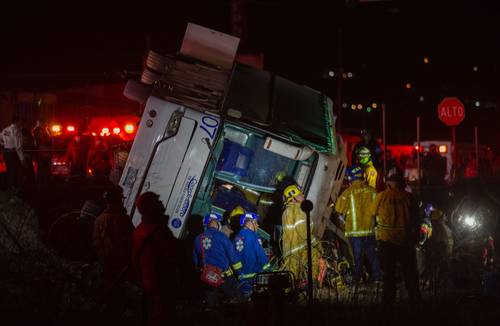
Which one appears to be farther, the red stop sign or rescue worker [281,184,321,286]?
the red stop sign

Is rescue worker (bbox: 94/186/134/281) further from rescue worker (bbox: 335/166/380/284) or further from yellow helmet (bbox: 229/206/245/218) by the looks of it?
rescue worker (bbox: 335/166/380/284)

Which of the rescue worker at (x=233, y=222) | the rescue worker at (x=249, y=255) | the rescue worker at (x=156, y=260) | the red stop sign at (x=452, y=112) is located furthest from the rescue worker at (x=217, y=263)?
the red stop sign at (x=452, y=112)

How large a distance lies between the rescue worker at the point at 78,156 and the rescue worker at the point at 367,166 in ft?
23.0

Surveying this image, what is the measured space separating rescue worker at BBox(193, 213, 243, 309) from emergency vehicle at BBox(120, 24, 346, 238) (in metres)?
0.35

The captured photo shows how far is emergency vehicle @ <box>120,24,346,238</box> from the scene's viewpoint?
814cm

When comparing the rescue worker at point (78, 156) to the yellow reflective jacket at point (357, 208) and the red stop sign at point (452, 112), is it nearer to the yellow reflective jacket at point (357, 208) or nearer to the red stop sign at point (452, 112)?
the yellow reflective jacket at point (357, 208)

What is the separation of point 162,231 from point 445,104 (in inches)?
498

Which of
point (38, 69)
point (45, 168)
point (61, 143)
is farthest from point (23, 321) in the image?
point (38, 69)

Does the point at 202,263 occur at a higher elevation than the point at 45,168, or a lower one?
lower

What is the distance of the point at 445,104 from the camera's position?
16453 mm

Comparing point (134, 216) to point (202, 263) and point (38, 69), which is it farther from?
point (38, 69)

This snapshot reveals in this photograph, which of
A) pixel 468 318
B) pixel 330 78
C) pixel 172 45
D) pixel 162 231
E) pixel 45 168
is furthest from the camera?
pixel 330 78

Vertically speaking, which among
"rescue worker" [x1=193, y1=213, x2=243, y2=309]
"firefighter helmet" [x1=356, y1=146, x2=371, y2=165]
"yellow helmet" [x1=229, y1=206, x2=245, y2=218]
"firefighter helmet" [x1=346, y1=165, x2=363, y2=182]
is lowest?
"rescue worker" [x1=193, y1=213, x2=243, y2=309]

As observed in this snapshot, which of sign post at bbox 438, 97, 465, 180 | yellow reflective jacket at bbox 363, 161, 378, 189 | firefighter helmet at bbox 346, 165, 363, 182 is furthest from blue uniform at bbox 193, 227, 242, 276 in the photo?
sign post at bbox 438, 97, 465, 180
